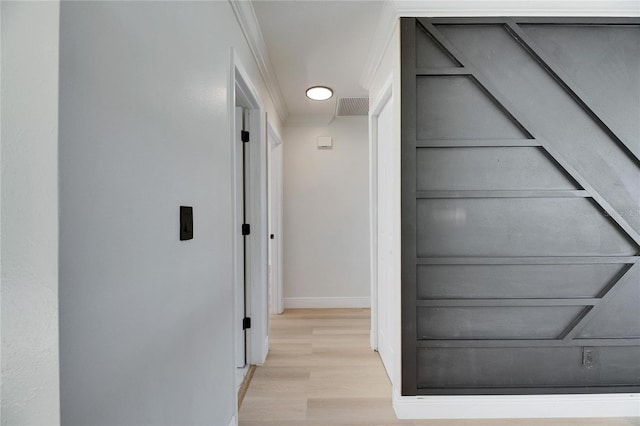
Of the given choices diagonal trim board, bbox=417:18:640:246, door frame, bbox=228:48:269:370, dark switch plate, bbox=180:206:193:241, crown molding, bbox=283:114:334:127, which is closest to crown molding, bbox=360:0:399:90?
diagonal trim board, bbox=417:18:640:246

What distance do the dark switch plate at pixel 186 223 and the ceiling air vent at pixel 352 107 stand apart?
2.79 metres

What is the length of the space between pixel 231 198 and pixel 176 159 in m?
0.65

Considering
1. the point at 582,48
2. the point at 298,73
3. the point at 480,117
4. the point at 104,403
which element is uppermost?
the point at 298,73

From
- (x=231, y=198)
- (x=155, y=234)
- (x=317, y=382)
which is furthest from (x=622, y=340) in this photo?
(x=155, y=234)

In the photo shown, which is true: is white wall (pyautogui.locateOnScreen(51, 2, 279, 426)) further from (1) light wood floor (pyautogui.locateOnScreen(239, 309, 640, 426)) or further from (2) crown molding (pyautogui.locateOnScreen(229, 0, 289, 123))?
(1) light wood floor (pyautogui.locateOnScreen(239, 309, 640, 426))

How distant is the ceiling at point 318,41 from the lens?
2.09 meters

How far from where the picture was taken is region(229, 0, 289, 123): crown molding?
190cm

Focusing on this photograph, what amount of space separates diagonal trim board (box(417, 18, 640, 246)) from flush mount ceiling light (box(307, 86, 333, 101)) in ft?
5.00

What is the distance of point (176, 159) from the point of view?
3.76ft

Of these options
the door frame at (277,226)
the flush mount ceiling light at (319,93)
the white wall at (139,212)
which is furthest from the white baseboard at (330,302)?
the white wall at (139,212)

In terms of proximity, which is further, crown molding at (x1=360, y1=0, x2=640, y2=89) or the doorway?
the doorway
